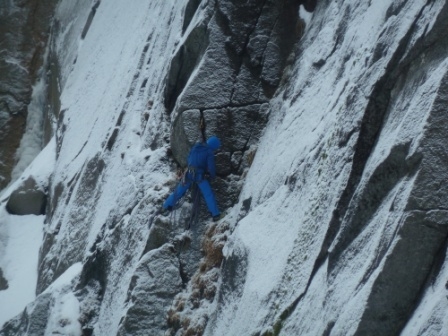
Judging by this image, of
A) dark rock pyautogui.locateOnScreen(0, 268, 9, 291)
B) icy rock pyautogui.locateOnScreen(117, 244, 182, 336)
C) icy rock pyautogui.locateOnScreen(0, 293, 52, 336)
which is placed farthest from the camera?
dark rock pyautogui.locateOnScreen(0, 268, 9, 291)

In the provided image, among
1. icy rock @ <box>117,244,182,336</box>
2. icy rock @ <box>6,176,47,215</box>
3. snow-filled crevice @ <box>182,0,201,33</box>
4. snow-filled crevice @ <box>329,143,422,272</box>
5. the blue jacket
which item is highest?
snow-filled crevice @ <box>182,0,201,33</box>

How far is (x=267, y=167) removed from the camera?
435 inches

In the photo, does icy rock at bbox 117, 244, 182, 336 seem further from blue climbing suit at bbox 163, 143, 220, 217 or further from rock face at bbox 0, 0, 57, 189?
rock face at bbox 0, 0, 57, 189

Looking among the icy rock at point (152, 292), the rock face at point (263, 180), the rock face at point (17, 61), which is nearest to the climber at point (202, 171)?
the rock face at point (263, 180)

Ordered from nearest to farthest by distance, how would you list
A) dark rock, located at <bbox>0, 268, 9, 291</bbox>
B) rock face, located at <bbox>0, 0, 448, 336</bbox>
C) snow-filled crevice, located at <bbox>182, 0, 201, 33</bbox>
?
1. rock face, located at <bbox>0, 0, 448, 336</bbox>
2. snow-filled crevice, located at <bbox>182, 0, 201, 33</bbox>
3. dark rock, located at <bbox>0, 268, 9, 291</bbox>

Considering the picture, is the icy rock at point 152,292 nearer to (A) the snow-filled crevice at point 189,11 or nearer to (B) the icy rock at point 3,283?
(A) the snow-filled crevice at point 189,11

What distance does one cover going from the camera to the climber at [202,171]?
11.7m

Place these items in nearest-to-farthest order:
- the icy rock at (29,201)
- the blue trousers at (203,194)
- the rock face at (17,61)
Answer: the blue trousers at (203,194), the icy rock at (29,201), the rock face at (17,61)

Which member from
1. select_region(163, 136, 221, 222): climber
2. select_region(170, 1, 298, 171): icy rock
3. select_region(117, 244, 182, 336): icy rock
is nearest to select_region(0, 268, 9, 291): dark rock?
select_region(170, 1, 298, 171): icy rock

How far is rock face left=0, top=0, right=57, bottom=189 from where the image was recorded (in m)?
23.5

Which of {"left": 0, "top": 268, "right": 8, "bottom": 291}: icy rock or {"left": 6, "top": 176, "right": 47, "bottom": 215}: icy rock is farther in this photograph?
{"left": 6, "top": 176, "right": 47, "bottom": 215}: icy rock

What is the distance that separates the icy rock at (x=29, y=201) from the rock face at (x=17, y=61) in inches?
157

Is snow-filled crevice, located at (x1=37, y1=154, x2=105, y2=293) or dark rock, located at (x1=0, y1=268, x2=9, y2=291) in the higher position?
snow-filled crevice, located at (x1=37, y1=154, x2=105, y2=293)

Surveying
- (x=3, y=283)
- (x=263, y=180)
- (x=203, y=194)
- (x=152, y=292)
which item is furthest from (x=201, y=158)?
(x=3, y=283)
